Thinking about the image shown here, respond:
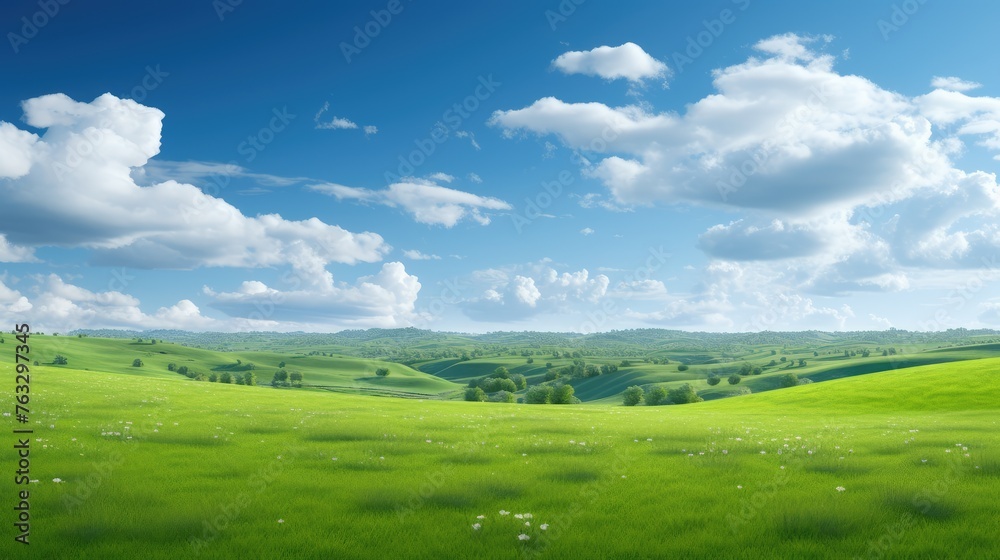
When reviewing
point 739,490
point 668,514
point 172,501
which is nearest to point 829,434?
point 739,490

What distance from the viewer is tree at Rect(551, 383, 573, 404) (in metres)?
144

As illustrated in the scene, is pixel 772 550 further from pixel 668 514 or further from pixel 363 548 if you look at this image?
pixel 363 548

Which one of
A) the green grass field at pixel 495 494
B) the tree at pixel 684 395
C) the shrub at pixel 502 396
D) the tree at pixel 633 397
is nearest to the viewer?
the green grass field at pixel 495 494

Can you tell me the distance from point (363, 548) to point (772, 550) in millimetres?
6286

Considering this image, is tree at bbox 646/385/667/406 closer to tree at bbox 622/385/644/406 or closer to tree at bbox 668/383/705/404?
tree at bbox 622/385/644/406

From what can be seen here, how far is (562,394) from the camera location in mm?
144375

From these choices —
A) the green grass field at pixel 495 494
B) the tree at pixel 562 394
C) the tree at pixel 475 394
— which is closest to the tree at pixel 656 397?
the tree at pixel 562 394

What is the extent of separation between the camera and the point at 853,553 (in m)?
9.01

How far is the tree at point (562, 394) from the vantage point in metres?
144

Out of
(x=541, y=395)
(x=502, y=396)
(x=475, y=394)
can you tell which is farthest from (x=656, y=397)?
(x=475, y=394)

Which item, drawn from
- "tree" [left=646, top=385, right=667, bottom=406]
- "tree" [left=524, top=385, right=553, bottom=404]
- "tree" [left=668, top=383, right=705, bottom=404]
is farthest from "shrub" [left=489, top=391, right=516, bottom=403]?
"tree" [left=668, top=383, right=705, bottom=404]

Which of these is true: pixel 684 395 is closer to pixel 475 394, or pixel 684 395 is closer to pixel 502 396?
pixel 502 396

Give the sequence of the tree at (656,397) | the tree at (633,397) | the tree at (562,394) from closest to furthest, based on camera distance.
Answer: the tree at (562,394), the tree at (656,397), the tree at (633,397)

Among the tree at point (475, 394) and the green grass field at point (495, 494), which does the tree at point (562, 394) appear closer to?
the tree at point (475, 394)
